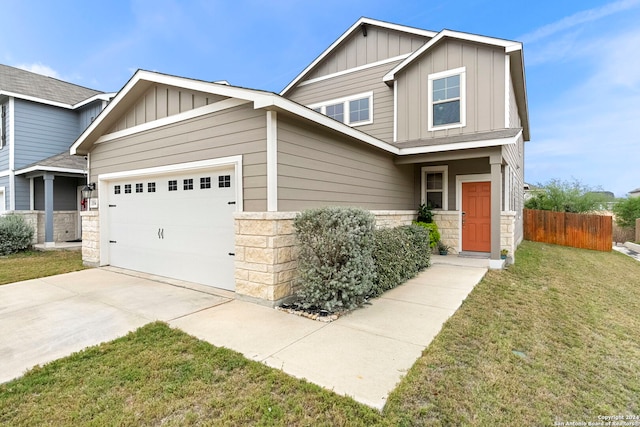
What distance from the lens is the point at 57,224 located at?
12711 mm

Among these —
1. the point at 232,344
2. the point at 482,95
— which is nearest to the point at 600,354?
the point at 232,344

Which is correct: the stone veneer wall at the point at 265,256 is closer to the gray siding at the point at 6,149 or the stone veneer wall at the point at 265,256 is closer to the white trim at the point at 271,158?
the white trim at the point at 271,158

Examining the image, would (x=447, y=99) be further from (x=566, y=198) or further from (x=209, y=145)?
(x=566, y=198)

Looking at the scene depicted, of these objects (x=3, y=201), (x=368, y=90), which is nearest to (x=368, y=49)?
(x=368, y=90)

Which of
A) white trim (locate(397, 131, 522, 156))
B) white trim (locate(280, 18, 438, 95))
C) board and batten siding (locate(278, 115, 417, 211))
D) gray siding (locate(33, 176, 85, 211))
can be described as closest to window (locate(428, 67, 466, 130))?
white trim (locate(397, 131, 522, 156))

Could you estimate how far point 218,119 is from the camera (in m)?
5.39

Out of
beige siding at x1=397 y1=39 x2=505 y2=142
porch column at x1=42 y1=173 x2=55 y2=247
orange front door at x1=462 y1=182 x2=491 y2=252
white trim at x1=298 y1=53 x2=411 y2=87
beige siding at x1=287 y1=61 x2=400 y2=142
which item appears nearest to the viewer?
beige siding at x1=397 y1=39 x2=505 y2=142

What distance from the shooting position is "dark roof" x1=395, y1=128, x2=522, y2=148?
7.19 meters

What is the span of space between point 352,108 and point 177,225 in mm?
7059

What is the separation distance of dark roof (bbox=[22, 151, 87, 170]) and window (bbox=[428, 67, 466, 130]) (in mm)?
12594

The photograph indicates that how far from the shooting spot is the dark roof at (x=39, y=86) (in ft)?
41.6

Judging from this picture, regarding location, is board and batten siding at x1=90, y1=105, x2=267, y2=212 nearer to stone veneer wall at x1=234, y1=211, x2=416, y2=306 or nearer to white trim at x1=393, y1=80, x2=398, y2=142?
stone veneer wall at x1=234, y1=211, x2=416, y2=306

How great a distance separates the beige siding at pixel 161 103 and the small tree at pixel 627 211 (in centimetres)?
2164

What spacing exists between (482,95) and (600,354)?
6626 mm
